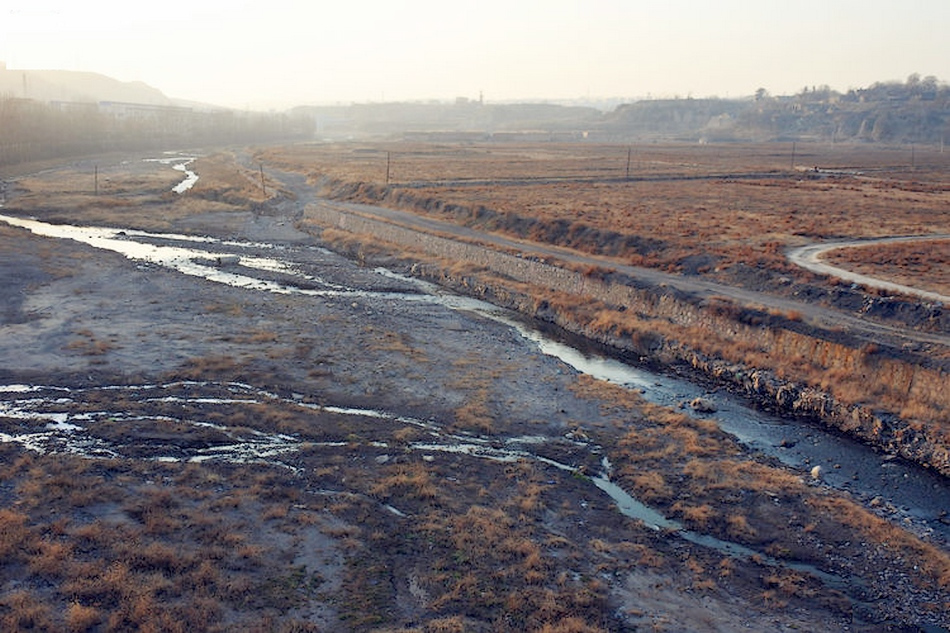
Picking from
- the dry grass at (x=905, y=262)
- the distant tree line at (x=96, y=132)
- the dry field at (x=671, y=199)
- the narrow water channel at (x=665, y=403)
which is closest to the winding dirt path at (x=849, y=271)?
the dry grass at (x=905, y=262)

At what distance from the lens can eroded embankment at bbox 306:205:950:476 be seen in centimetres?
2409

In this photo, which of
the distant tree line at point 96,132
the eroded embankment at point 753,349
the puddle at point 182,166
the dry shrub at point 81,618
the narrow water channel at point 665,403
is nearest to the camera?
the dry shrub at point 81,618

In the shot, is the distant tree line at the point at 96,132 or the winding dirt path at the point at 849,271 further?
the distant tree line at the point at 96,132

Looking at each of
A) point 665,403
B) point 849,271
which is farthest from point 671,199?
point 665,403

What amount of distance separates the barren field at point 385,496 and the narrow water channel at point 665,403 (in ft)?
0.76

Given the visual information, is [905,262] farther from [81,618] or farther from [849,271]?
[81,618]

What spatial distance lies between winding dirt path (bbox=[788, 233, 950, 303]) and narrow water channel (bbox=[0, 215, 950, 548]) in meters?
12.0

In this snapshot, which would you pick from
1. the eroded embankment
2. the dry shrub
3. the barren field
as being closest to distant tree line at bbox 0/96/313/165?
the barren field

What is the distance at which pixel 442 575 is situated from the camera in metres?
15.4

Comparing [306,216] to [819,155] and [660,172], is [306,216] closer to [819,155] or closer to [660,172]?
[660,172]

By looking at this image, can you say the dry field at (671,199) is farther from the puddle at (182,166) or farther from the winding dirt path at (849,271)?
the puddle at (182,166)

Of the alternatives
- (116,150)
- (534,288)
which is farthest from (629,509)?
(116,150)

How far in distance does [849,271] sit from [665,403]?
1755cm

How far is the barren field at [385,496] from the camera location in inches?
571
